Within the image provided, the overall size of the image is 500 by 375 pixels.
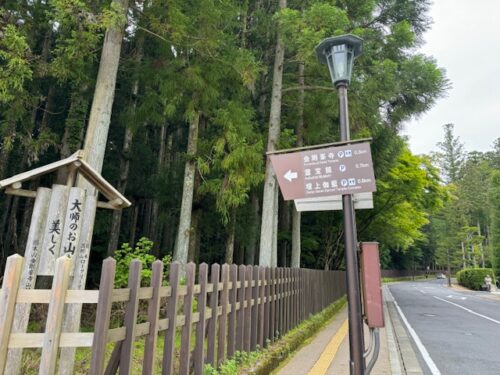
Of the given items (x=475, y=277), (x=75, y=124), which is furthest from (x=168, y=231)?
(x=475, y=277)

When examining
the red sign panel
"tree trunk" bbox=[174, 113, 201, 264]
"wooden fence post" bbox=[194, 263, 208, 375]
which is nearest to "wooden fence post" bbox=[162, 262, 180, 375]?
"wooden fence post" bbox=[194, 263, 208, 375]

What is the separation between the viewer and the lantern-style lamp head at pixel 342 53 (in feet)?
11.9

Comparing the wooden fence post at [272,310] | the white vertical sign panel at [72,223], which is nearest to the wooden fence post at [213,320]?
the white vertical sign panel at [72,223]

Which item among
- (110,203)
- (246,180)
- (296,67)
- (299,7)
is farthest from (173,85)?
(296,67)

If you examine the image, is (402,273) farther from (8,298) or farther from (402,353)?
(8,298)

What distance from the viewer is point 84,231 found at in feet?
13.0

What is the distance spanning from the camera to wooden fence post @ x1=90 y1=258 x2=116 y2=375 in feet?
7.09

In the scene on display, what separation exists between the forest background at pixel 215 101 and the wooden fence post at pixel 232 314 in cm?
230

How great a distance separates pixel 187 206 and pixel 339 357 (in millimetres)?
4536

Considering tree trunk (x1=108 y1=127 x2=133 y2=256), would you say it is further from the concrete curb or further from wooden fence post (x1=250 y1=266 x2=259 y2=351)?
the concrete curb

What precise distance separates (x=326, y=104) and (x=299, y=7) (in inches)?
154

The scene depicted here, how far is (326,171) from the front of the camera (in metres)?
3.28

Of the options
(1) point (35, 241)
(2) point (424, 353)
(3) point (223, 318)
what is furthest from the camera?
(2) point (424, 353)

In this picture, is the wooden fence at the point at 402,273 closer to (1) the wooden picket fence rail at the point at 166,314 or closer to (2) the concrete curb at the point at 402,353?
(2) the concrete curb at the point at 402,353
